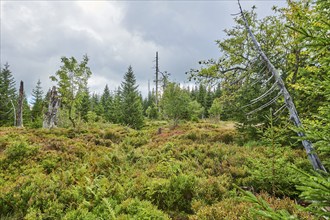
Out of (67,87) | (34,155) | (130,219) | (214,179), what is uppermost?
(67,87)

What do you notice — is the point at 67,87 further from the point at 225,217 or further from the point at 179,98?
the point at 225,217

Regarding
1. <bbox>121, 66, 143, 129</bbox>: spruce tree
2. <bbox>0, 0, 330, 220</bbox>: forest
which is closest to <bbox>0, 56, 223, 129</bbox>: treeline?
<bbox>121, 66, 143, 129</bbox>: spruce tree

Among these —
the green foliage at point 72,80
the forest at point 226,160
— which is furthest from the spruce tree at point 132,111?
the forest at point 226,160

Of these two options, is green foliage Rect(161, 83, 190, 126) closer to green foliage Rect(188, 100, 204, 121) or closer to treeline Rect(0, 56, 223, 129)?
treeline Rect(0, 56, 223, 129)

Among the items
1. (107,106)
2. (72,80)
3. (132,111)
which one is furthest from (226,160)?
(107,106)

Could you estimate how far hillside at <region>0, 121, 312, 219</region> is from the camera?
16.5ft

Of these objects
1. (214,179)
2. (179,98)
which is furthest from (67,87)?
(214,179)

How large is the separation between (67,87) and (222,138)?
40.9ft

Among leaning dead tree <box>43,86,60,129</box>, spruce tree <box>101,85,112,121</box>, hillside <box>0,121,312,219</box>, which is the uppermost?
spruce tree <box>101,85,112,121</box>

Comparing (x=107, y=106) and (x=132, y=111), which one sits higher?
(x=107, y=106)

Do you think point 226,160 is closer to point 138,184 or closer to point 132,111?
point 138,184

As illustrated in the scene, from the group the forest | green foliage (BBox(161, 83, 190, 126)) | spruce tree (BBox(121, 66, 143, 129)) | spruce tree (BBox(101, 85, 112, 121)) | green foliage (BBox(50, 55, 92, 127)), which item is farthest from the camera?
spruce tree (BBox(101, 85, 112, 121))

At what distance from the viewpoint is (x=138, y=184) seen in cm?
652

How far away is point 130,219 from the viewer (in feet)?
15.1
